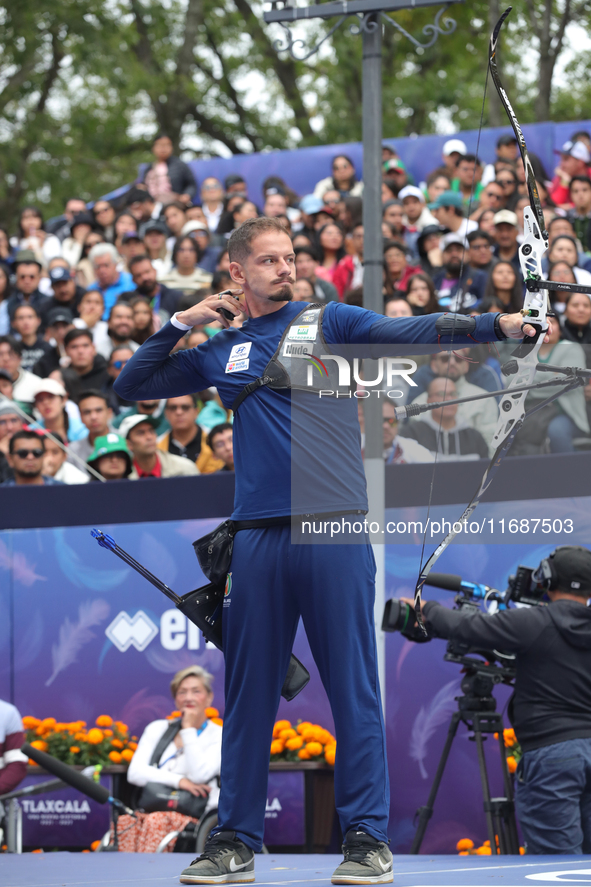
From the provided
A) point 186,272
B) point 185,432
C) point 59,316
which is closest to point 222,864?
point 185,432

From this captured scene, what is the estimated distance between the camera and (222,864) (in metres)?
3.31

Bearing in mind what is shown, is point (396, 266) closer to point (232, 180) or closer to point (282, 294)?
point (232, 180)

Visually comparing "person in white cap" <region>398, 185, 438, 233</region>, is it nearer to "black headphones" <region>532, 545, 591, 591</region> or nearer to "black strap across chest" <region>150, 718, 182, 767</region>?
"black strap across chest" <region>150, 718, 182, 767</region>

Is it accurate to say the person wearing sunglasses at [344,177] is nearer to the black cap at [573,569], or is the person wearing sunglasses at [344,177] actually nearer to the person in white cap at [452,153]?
the person in white cap at [452,153]

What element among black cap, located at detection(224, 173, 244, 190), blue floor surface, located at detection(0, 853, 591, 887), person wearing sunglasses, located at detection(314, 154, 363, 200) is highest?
black cap, located at detection(224, 173, 244, 190)

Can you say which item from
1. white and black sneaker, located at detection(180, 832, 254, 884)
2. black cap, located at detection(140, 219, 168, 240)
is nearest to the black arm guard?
white and black sneaker, located at detection(180, 832, 254, 884)

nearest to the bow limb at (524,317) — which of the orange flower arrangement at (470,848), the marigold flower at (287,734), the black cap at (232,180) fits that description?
the orange flower arrangement at (470,848)

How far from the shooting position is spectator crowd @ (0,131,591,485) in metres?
7.74

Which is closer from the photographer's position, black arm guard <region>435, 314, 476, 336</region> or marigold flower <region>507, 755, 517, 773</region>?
black arm guard <region>435, 314, 476, 336</region>

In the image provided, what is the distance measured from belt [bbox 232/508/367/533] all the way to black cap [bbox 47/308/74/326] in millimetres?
7291

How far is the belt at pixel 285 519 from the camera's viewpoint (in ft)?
11.1

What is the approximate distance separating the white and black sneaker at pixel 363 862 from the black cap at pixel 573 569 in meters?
2.11

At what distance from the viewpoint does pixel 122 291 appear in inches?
442

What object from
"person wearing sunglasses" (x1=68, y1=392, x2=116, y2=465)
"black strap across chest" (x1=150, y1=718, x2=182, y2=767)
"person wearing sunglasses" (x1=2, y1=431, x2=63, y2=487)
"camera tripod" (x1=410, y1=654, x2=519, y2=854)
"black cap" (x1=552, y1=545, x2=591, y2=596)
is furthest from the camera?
"person wearing sunglasses" (x1=68, y1=392, x2=116, y2=465)
